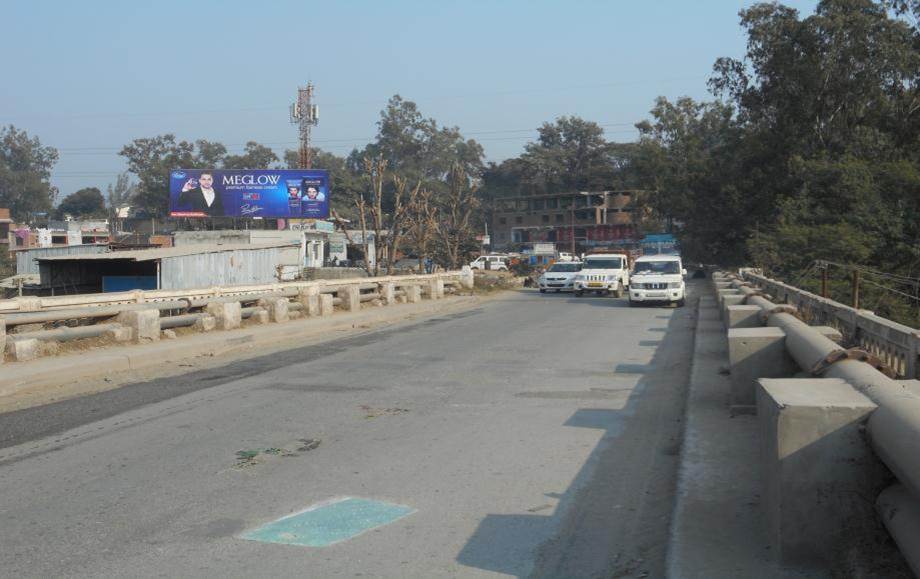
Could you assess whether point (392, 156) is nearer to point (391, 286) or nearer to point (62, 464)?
point (391, 286)

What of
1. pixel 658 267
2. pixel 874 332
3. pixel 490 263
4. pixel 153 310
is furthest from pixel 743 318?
pixel 490 263

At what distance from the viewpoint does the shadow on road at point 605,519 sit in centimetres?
504

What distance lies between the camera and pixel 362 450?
7949mm

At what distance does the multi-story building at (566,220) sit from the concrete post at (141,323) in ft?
286

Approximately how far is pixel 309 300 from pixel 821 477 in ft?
63.6

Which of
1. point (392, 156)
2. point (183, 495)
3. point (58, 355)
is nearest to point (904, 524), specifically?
point (183, 495)

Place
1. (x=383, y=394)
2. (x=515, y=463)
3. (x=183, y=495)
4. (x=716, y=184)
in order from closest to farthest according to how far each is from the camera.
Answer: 1. (x=183, y=495)
2. (x=515, y=463)
3. (x=383, y=394)
4. (x=716, y=184)

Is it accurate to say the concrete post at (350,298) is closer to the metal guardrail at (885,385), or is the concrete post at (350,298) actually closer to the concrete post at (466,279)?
the concrete post at (466,279)

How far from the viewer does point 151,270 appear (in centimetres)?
3203

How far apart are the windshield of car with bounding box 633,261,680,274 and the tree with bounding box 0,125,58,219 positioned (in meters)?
121

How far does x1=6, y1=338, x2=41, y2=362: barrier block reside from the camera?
12.9 m

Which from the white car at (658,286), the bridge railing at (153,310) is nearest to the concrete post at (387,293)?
the bridge railing at (153,310)

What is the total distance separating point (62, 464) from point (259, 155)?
13317 cm

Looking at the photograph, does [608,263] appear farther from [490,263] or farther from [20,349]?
[490,263]
